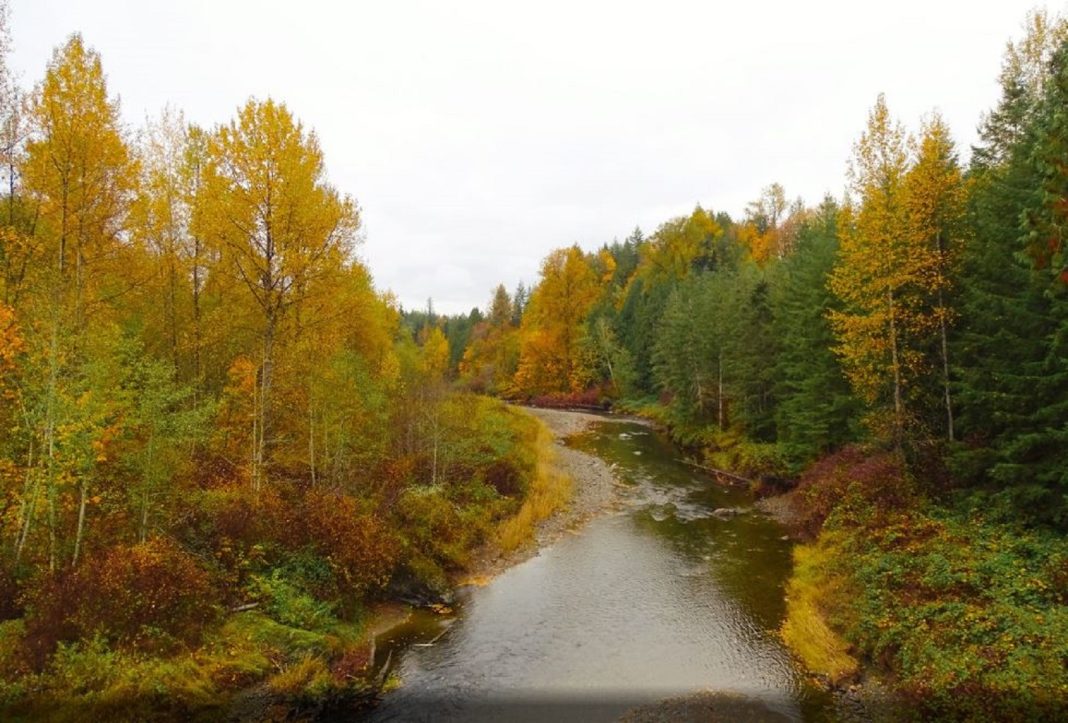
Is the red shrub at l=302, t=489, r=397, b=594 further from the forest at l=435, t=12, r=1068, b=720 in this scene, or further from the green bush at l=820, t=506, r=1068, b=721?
the green bush at l=820, t=506, r=1068, b=721

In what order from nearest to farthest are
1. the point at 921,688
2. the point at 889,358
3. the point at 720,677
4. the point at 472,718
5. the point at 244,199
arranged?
the point at 921,688 → the point at 472,718 → the point at 720,677 → the point at 244,199 → the point at 889,358

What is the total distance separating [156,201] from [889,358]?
28.0m

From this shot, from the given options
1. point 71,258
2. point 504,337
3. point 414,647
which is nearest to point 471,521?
point 414,647

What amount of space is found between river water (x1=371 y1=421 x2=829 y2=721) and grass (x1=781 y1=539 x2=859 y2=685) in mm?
442

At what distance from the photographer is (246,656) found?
1227cm

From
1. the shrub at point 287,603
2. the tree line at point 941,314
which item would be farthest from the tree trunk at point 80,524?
the tree line at point 941,314

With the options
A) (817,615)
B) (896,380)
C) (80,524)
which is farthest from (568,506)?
(80,524)

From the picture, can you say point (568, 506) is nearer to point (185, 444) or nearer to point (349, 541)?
point (349, 541)

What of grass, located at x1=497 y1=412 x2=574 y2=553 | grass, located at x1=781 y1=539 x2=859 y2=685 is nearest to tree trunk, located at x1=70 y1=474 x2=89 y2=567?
grass, located at x1=497 y1=412 x2=574 y2=553

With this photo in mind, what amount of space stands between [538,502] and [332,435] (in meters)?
10.6

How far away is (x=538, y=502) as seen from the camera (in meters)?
27.5

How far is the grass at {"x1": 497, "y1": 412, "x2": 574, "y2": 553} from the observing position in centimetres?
2348

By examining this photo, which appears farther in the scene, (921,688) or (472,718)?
(472,718)

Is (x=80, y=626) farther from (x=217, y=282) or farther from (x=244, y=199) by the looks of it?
(x=217, y=282)
